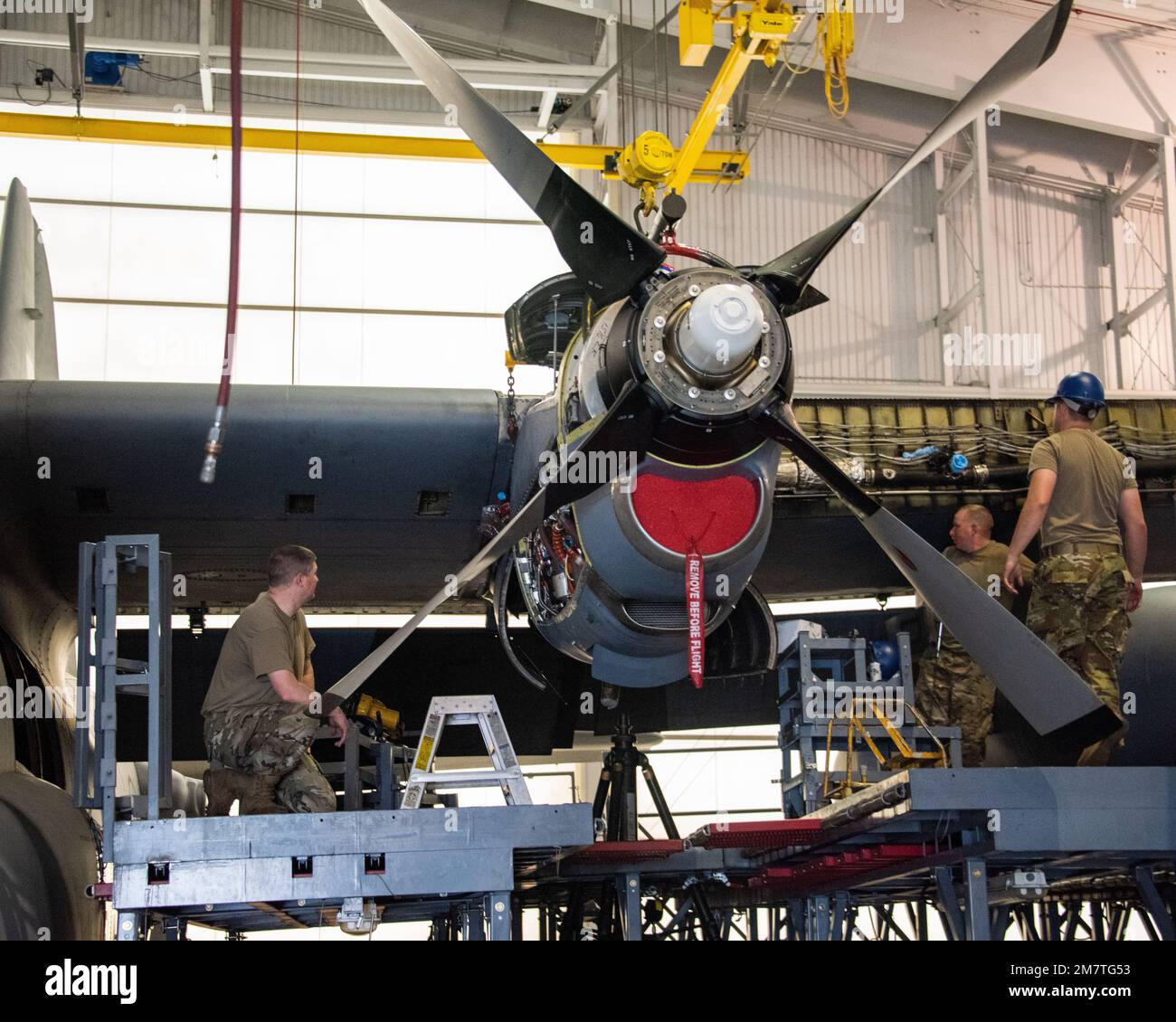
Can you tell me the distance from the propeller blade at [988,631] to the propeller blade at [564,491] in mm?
543

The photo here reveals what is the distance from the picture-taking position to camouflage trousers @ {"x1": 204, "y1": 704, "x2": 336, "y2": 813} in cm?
617

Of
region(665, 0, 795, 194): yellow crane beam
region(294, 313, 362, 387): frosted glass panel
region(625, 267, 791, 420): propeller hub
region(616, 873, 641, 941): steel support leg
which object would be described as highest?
region(665, 0, 795, 194): yellow crane beam

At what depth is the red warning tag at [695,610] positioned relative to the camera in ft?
19.7

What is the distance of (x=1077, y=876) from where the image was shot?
729 centimetres

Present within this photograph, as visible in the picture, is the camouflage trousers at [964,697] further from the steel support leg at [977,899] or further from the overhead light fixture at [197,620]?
the overhead light fixture at [197,620]

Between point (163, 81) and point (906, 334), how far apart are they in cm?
1277

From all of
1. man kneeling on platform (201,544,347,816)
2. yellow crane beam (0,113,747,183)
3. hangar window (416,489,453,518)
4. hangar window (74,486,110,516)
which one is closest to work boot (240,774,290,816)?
man kneeling on platform (201,544,347,816)

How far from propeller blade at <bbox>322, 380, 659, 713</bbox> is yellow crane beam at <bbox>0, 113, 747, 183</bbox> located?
45.0 ft

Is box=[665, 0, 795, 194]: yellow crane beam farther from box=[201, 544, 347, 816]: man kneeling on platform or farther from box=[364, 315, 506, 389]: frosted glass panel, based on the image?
box=[201, 544, 347, 816]: man kneeling on platform

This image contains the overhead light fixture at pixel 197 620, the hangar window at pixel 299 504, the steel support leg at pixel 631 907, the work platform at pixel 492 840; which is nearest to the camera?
the work platform at pixel 492 840

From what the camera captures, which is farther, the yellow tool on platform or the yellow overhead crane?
the yellow overhead crane

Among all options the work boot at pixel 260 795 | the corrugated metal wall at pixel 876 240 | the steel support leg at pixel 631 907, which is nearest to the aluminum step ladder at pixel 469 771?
→ the work boot at pixel 260 795

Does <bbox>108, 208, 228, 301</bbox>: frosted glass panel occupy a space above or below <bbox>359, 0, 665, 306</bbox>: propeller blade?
above
